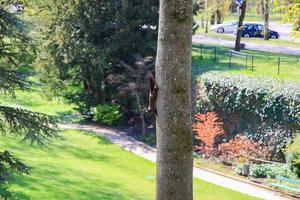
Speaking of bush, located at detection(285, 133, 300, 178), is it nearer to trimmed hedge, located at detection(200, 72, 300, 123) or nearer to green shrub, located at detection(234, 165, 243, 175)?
green shrub, located at detection(234, 165, 243, 175)

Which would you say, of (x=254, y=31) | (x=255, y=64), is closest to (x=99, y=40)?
(x=255, y=64)

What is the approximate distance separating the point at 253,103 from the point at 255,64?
7.90 metres

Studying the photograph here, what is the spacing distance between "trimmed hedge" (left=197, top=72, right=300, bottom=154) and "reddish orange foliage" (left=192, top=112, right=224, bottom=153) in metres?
0.91

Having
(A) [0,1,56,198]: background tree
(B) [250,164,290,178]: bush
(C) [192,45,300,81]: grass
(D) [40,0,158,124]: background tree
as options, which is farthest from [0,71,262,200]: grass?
(C) [192,45,300,81]: grass

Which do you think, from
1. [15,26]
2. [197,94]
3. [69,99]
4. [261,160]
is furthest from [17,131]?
[69,99]

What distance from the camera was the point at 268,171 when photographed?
19.0 metres

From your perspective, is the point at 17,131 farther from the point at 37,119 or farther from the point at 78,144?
the point at 78,144

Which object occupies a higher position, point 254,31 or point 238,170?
point 254,31

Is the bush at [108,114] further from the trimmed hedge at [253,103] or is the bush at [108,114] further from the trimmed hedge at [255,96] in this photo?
the trimmed hedge at [255,96]

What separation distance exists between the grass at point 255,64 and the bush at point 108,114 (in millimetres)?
4605

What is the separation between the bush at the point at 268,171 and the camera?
18.8 m

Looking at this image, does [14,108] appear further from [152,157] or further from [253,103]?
[253,103]

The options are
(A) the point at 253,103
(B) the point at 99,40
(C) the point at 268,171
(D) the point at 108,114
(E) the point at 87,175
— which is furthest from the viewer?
(D) the point at 108,114

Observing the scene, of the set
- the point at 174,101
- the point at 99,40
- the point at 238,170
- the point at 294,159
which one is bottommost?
the point at 238,170
